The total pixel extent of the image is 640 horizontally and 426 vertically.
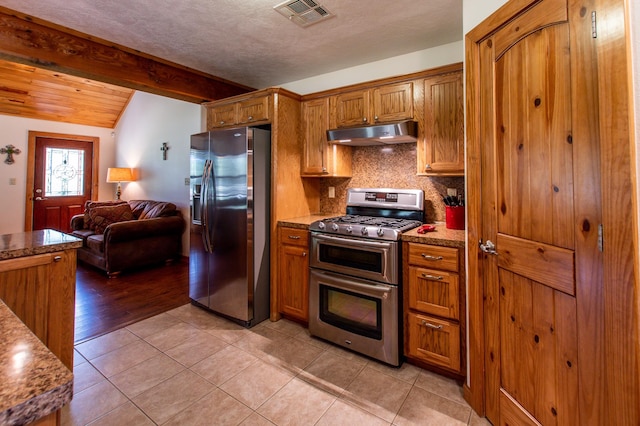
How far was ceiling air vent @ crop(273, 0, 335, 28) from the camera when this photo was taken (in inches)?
83.2

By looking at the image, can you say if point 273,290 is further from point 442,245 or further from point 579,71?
point 579,71

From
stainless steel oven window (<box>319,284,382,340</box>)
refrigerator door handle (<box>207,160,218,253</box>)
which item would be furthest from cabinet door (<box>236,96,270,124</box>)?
stainless steel oven window (<box>319,284,382,340</box>)

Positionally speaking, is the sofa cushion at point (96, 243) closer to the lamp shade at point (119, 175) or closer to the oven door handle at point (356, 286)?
the lamp shade at point (119, 175)

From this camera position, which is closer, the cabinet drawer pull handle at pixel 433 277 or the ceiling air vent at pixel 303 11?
the cabinet drawer pull handle at pixel 433 277

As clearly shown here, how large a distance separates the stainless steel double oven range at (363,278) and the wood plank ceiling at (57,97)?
197 inches

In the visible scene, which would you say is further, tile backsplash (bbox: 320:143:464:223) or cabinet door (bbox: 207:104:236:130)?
cabinet door (bbox: 207:104:236:130)

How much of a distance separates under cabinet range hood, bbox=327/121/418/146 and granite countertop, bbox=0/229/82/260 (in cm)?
201

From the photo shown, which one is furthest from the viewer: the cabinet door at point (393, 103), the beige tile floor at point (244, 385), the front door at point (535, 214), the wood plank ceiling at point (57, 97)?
the wood plank ceiling at point (57, 97)

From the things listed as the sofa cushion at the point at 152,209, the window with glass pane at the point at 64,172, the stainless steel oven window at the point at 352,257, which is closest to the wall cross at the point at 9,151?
the window with glass pane at the point at 64,172

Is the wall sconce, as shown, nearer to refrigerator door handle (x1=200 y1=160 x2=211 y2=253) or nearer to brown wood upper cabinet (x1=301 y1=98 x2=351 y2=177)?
refrigerator door handle (x1=200 y1=160 x2=211 y2=253)

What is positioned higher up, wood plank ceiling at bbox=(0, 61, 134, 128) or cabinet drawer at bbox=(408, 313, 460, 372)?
wood plank ceiling at bbox=(0, 61, 134, 128)

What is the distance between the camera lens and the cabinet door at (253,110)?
288cm

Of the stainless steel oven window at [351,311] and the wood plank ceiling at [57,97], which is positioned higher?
the wood plank ceiling at [57,97]

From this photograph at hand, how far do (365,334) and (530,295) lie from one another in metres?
1.20
